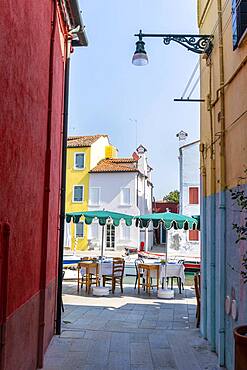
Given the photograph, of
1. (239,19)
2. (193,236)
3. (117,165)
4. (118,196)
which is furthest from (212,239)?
(117,165)

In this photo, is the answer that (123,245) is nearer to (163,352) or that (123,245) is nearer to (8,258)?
(163,352)

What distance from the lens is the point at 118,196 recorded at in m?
33.6

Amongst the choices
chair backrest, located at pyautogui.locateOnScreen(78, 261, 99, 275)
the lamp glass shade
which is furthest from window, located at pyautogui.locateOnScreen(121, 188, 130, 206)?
the lamp glass shade

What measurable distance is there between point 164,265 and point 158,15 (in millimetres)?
7493

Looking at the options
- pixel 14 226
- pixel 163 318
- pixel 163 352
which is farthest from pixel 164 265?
pixel 14 226

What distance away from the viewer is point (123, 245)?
107 ft

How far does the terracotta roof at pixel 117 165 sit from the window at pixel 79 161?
3.32ft

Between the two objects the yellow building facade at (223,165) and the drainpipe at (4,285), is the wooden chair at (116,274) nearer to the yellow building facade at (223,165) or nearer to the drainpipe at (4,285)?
the yellow building facade at (223,165)

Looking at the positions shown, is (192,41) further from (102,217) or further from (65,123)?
(102,217)

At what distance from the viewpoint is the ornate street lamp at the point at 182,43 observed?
6746mm

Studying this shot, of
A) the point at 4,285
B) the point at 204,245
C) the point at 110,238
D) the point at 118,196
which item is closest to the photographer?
the point at 4,285

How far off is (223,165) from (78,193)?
2883cm

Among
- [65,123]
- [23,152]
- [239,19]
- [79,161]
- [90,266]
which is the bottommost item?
[90,266]

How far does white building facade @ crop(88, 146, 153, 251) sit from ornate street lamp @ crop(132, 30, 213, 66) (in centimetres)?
2586
